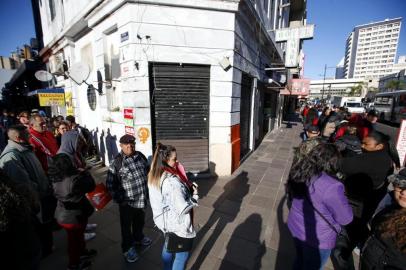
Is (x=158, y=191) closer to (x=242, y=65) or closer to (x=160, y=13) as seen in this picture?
(x=160, y=13)

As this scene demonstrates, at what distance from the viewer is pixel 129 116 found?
506cm

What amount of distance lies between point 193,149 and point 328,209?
4013mm

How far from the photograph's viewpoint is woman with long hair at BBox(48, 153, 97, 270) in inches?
87.3

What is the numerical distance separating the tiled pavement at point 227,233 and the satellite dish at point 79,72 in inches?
186

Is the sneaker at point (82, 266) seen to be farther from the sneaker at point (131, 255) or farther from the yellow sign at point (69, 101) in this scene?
the yellow sign at point (69, 101)

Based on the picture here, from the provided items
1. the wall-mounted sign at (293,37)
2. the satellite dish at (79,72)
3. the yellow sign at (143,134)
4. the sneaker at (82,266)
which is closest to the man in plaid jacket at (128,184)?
the sneaker at (82,266)

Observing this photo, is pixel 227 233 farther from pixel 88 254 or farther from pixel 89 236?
pixel 89 236

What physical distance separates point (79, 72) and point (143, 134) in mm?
3703

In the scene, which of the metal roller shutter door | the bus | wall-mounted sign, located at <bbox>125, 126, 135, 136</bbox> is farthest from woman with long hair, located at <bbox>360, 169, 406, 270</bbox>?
the bus

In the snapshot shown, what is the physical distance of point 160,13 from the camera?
4.65 metres

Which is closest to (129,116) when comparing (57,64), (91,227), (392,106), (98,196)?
(91,227)

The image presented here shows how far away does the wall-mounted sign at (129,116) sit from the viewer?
4.98 m

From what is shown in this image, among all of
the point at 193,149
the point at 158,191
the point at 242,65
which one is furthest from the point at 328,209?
the point at 242,65

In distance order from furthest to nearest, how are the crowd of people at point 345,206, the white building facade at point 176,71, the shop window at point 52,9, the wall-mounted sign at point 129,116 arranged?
the shop window at point 52,9, the wall-mounted sign at point 129,116, the white building facade at point 176,71, the crowd of people at point 345,206
